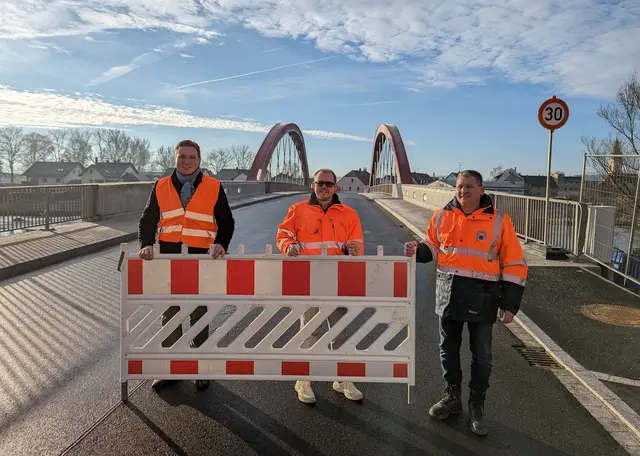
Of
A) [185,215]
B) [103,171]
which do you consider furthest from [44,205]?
[103,171]

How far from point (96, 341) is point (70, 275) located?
365 centimetres

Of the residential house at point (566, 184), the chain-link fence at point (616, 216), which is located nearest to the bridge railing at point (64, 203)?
the chain-link fence at point (616, 216)

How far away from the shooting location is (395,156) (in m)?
48.5

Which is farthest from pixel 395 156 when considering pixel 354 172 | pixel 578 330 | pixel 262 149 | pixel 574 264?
pixel 354 172

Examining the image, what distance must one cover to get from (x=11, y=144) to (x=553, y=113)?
347ft

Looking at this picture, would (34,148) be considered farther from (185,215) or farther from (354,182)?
(185,215)

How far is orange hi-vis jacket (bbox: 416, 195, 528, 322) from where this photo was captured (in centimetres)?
341

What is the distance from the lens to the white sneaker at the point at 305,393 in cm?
363

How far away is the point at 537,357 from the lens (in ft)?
15.3

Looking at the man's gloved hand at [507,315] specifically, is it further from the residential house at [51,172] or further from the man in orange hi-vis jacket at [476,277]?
the residential house at [51,172]

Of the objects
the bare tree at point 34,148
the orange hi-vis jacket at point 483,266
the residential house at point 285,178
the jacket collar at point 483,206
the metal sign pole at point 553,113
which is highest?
the bare tree at point 34,148

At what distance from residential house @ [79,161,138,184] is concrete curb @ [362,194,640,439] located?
344 feet

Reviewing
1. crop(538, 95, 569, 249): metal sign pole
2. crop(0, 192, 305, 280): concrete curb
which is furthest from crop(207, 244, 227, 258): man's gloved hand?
crop(538, 95, 569, 249): metal sign pole

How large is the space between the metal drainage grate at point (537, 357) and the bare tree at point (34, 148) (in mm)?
109790
